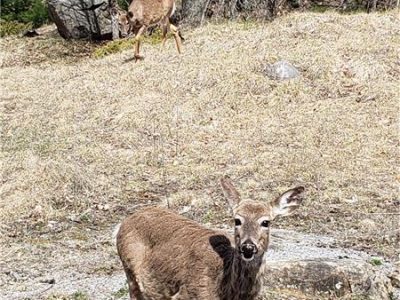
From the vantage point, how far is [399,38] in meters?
13.8

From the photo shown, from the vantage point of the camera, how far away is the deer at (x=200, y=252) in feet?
16.8

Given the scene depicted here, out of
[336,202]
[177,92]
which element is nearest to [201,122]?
[177,92]

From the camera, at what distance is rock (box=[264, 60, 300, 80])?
12.7 m

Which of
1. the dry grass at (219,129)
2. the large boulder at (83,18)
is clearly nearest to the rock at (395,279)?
the dry grass at (219,129)

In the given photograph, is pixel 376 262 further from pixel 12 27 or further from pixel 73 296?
pixel 12 27

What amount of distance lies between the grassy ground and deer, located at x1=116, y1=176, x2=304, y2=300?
2400 mm

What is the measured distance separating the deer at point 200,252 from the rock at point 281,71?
693 centimetres

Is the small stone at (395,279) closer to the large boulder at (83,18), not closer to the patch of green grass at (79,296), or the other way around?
the patch of green grass at (79,296)

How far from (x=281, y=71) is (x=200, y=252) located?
24.9 feet

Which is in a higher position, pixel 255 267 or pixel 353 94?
pixel 255 267

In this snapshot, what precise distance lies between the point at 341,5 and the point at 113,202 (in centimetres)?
1059

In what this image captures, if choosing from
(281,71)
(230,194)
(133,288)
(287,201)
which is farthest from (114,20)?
(287,201)

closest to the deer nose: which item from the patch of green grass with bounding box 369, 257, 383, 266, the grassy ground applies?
the patch of green grass with bounding box 369, 257, 383, 266

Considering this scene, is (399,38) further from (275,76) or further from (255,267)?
(255,267)
